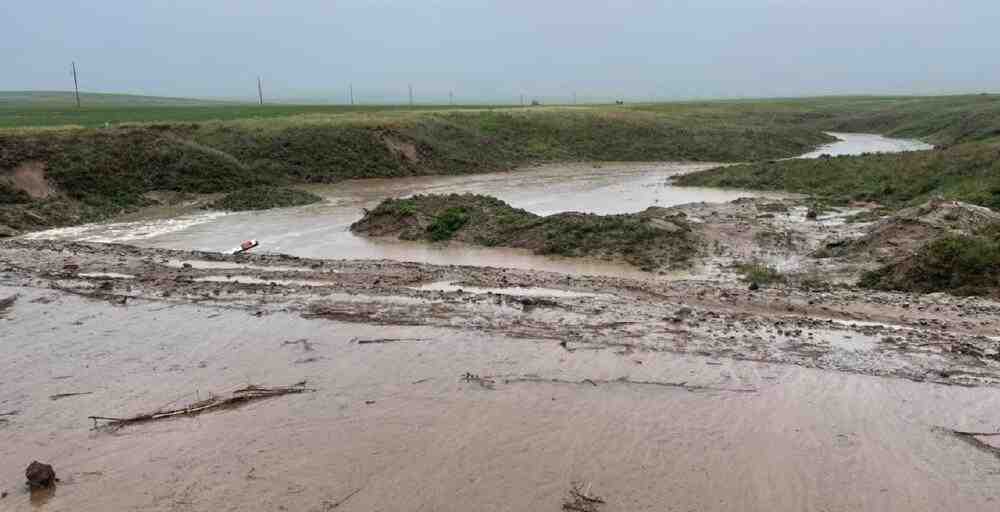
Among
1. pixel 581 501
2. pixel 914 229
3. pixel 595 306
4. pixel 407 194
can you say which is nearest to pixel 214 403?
pixel 581 501

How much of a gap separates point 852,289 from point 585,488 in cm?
675

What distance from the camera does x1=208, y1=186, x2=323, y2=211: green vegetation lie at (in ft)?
65.4

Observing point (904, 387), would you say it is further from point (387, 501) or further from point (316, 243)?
point (316, 243)

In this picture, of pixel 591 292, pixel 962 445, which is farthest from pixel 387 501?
pixel 591 292

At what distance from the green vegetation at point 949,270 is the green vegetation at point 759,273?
119 cm

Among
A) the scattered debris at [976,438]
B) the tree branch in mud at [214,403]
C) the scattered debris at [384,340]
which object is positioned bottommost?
the scattered debris at [976,438]

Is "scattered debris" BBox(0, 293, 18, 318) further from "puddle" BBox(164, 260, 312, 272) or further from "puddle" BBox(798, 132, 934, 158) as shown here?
"puddle" BBox(798, 132, 934, 158)

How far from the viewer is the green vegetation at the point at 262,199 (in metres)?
19.9

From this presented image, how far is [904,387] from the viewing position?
22.1 ft

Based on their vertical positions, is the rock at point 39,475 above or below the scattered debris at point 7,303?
below

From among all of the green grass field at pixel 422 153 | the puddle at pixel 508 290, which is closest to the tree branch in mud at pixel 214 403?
the puddle at pixel 508 290

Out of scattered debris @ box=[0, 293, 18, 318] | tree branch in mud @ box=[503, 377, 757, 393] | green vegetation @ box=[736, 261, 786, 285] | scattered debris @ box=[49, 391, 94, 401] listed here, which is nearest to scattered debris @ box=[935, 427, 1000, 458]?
tree branch in mud @ box=[503, 377, 757, 393]

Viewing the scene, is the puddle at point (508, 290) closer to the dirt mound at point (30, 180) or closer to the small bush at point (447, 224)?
the small bush at point (447, 224)

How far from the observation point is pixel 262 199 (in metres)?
20.5
